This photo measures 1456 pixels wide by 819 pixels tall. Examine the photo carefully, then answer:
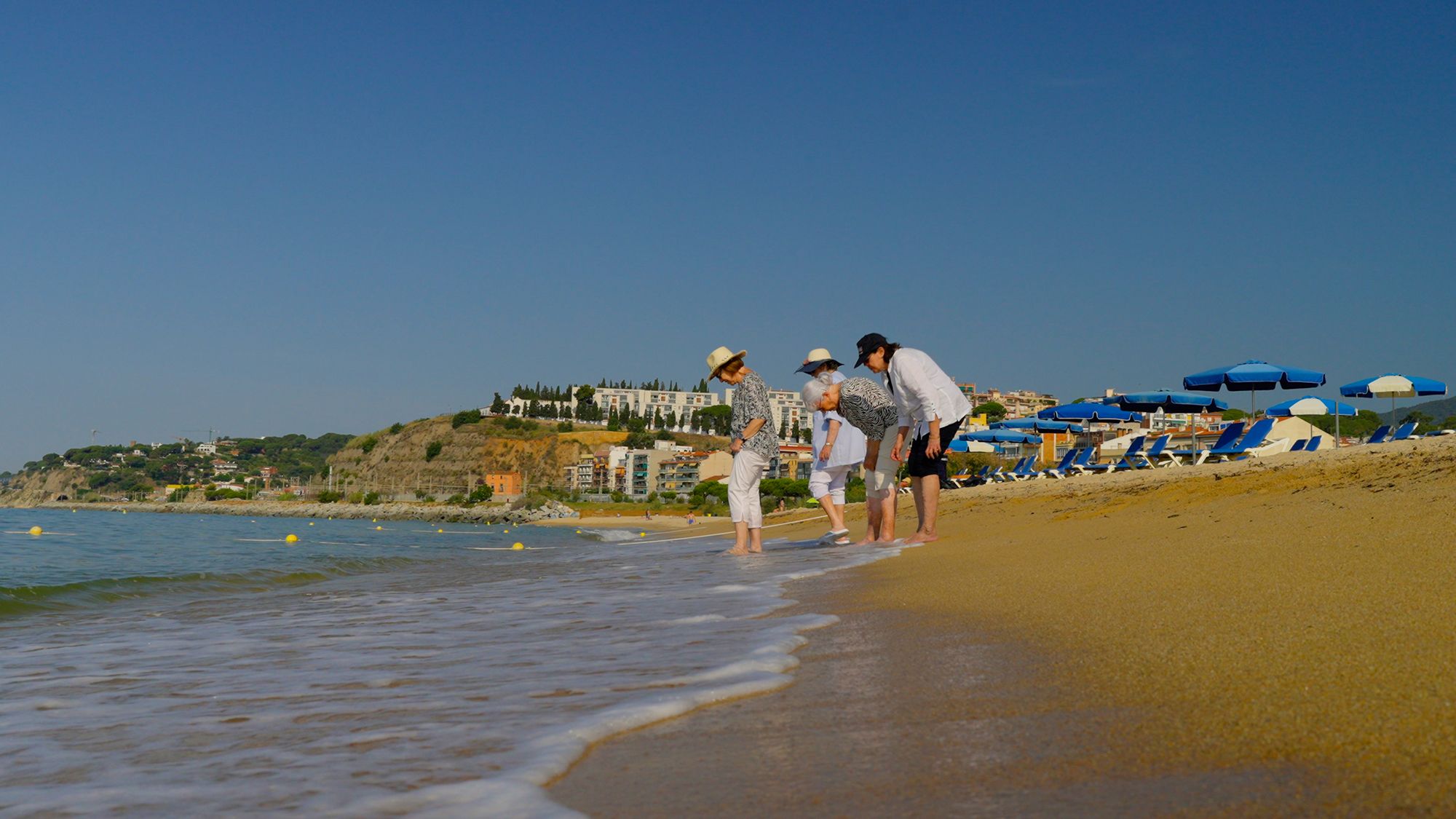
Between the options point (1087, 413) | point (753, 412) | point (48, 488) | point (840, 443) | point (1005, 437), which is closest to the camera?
point (753, 412)

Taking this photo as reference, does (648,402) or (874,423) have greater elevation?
(648,402)

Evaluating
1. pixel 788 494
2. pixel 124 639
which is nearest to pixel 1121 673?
pixel 124 639

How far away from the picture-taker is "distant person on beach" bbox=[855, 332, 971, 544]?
6.58 metres

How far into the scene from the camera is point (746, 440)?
7191 millimetres

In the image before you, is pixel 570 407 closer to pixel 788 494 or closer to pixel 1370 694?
pixel 788 494

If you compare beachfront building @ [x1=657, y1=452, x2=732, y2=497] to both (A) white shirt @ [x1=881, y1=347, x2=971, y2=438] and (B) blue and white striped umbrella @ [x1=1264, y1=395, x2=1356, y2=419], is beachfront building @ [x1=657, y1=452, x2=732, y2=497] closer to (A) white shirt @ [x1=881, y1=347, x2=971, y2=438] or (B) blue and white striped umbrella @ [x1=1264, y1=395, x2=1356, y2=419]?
(B) blue and white striped umbrella @ [x1=1264, y1=395, x2=1356, y2=419]

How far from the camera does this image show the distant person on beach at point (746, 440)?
7164mm

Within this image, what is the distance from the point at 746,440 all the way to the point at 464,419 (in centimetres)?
14741

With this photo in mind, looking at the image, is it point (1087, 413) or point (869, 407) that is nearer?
point (869, 407)

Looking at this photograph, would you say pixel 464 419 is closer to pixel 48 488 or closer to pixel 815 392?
pixel 48 488

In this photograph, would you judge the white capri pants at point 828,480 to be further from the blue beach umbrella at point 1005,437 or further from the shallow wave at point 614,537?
the blue beach umbrella at point 1005,437

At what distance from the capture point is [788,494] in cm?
6988

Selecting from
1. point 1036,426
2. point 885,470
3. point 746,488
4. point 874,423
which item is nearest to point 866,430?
point 874,423

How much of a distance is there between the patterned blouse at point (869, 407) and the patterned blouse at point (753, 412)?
1.89 feet
